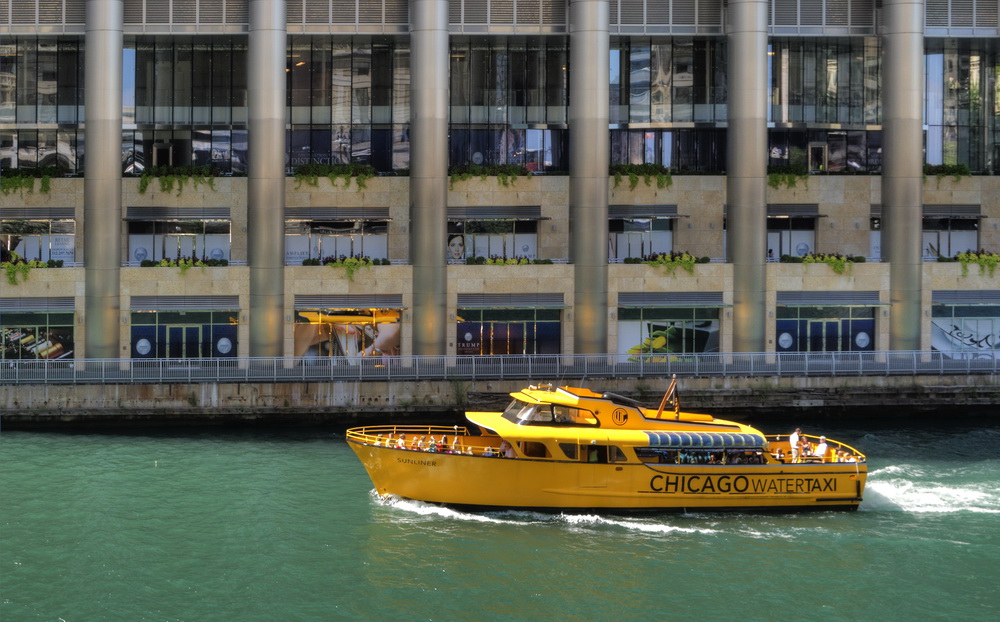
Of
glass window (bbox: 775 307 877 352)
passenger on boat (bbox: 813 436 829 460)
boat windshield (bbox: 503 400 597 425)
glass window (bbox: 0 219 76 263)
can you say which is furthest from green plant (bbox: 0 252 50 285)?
passenger on boat (bbox: 813 436 829 460)

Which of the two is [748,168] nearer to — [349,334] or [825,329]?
[825,329]

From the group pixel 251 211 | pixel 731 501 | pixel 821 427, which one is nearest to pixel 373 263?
pixel 251 211

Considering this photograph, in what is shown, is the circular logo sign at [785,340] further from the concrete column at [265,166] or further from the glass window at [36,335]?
the glass window at [36,335]

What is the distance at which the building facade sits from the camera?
60.2 metres

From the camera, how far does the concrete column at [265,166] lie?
2345 inches

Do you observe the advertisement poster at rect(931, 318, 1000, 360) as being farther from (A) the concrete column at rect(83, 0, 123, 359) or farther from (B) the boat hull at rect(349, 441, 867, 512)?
(A) the concrete column at rect(83, 0, 123, 359)

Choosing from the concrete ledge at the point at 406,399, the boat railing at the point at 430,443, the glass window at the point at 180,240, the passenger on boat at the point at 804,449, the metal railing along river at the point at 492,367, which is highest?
the glass window at the point at 180,240

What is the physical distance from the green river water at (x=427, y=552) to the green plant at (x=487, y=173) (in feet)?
67.0

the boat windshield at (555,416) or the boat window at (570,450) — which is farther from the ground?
the boat windshield at (555,416)

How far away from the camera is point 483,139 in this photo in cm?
6612

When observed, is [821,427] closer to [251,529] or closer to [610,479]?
[610,479]

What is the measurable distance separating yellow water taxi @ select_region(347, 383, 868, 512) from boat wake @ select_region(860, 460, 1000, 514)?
58.0 inches

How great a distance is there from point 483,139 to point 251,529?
3292 centimetres

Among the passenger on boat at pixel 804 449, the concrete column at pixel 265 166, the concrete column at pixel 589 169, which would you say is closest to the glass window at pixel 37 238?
the concrete column at pixel 265 166
